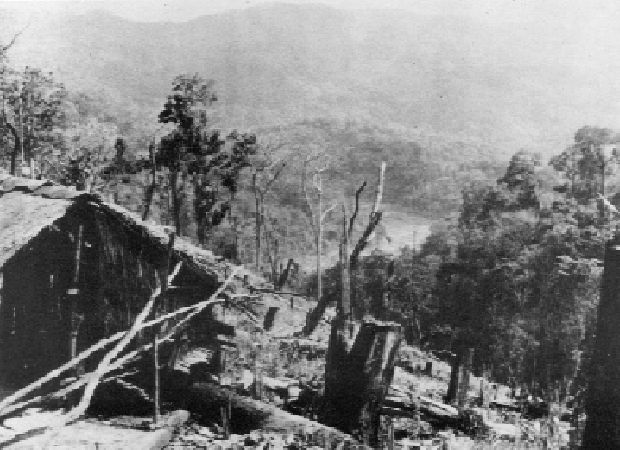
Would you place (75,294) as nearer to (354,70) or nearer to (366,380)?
(366,380)

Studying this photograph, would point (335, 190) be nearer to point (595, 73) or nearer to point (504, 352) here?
point (504, 352)

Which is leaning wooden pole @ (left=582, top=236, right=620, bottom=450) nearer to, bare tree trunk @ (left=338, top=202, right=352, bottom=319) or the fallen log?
the fallen log

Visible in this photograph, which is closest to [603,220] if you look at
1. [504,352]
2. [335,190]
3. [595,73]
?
[504,352]

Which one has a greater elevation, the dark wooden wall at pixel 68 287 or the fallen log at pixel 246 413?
the dark wooden wall at pixel 68 287

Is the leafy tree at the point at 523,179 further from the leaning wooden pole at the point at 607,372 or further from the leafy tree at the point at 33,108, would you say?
the leaning wooden pole at the point at 607,372

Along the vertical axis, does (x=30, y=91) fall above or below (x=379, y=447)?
above

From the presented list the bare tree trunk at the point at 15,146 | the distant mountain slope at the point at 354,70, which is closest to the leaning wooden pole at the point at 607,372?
the bare tree trunk at the point at 15,146
